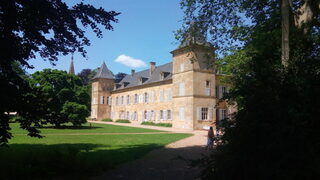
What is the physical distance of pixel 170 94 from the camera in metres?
36.1

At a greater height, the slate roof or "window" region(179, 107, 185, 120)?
the slate roof

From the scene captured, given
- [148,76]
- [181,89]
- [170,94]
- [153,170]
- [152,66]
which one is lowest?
[153,170]

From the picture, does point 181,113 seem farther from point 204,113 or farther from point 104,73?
point 104,73

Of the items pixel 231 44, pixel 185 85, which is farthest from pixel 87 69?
pixel 231 44

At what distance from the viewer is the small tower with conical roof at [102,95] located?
53.8 meters

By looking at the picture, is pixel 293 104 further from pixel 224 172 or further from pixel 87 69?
pixel 87 69

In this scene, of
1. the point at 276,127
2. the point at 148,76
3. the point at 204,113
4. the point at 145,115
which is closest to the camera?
the point at 276,127

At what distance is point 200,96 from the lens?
3027 cm

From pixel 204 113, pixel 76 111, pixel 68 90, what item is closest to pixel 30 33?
pixel 76 111

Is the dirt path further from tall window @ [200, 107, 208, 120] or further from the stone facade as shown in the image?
tall window @ [200, 107, 208, 120]

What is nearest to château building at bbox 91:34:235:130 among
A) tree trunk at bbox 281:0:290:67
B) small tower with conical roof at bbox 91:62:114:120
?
small tower with conical roof at bbox 91:62:114:120

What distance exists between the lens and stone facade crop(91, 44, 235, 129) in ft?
98.4

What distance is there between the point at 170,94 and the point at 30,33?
30.8 metres

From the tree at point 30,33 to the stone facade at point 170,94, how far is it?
7709 mm
